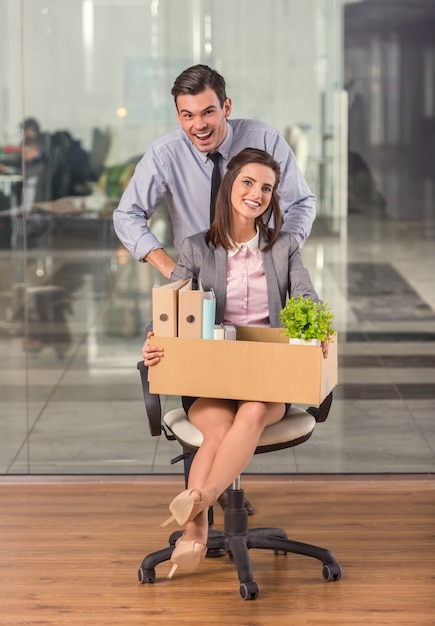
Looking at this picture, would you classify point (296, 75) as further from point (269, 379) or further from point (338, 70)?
point (269, 379)

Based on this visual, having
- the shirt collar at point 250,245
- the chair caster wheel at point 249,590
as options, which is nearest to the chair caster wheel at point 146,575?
the chair caster wheel at point 249,590

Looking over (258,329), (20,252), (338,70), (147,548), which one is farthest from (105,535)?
(338,70)

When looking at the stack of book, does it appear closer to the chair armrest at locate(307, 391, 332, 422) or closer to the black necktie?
the chair armrest at locate(307, 391, 332, 422)

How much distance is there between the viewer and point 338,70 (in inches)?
182

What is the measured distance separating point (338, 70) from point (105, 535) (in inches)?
81.6

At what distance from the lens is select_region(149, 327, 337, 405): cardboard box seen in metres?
3.29

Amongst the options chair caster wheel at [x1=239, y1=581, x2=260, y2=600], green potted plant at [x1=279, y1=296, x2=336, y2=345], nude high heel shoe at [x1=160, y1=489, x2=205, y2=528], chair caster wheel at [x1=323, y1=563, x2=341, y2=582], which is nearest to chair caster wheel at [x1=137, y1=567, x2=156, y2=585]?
chair caster wheel at [x1=239, y1=581, x2=260, y2=600]

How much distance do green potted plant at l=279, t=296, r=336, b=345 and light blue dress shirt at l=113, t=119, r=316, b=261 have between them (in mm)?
546

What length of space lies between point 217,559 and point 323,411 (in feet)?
2.05

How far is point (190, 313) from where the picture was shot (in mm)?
3404

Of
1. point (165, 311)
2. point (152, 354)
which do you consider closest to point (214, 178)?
point (165, 311)

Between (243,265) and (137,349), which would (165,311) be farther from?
(137,349)

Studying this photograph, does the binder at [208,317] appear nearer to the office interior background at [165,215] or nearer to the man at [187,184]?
the man at [187,184]

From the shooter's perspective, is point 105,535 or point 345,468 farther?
point 345,468
